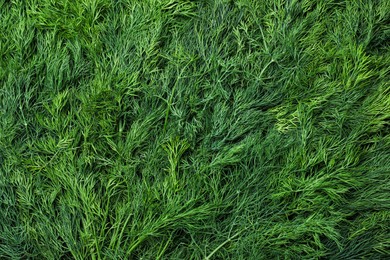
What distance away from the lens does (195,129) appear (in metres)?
1.89

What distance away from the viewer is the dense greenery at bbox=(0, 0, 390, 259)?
6.04 feet

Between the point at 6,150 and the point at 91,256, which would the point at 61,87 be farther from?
the point at 91,256

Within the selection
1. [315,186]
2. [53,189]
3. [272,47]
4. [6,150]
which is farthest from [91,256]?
[272,47]

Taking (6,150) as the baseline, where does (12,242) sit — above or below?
below

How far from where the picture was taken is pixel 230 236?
185 cm

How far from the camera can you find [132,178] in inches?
74.2

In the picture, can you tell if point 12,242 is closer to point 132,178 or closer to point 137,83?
point 132,178

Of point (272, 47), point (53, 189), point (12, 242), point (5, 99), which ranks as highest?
point (272, 47)

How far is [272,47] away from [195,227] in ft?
2.27

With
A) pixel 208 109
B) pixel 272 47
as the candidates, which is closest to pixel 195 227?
pixel 208 109

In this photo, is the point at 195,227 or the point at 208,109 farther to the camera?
the point at 208,109

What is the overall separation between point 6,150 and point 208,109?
2.38 feet

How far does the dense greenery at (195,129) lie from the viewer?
6.04 feet

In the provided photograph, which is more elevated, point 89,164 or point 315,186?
point 315,186
